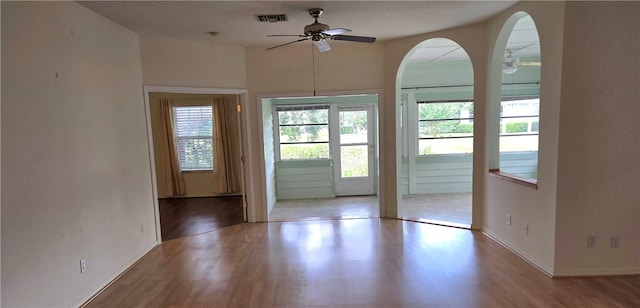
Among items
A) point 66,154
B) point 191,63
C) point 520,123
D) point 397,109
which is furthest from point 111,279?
point 520,123

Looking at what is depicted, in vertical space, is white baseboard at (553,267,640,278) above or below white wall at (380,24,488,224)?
below

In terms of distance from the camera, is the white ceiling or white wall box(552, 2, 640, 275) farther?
the white ceiling

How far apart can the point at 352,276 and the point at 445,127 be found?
4.47 metres

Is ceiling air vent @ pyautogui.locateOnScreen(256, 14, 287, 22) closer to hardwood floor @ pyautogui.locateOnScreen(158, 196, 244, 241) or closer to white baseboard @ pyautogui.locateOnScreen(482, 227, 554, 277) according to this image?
hardwood floor @ pyautogui.locateOnScreen(158, 196, 244, 241)

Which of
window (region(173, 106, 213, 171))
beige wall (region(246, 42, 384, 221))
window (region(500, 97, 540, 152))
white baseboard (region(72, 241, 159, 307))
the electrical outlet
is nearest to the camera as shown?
white baseboard (region(72, 241, 159, 307))

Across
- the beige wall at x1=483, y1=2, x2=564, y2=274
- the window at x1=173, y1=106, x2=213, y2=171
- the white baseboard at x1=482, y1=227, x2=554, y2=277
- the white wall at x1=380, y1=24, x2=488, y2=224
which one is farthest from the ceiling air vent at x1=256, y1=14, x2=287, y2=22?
the window at x1=173, y1=106, x2=213, y2=171

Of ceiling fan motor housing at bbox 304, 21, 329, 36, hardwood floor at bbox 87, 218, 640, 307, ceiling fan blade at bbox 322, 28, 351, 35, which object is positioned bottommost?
hardwood floor at bbox 87, 218, 640, 307

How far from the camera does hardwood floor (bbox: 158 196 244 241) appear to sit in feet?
15.0

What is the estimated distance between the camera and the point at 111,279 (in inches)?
119

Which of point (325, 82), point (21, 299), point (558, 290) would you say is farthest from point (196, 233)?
point (558, 290)

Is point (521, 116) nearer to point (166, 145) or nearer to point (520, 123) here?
point (520, 123)

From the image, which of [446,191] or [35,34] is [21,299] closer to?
[35,34]

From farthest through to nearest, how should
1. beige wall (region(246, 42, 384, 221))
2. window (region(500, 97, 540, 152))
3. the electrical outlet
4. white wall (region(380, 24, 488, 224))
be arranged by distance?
window (region(500, 97, 540, 152)), beige wall (region(246, 42, 384, 221)), white wall (region(380, 24, 488, 224)), the electrical outlet

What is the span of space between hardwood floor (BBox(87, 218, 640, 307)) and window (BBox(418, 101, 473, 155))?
8.90 feet
